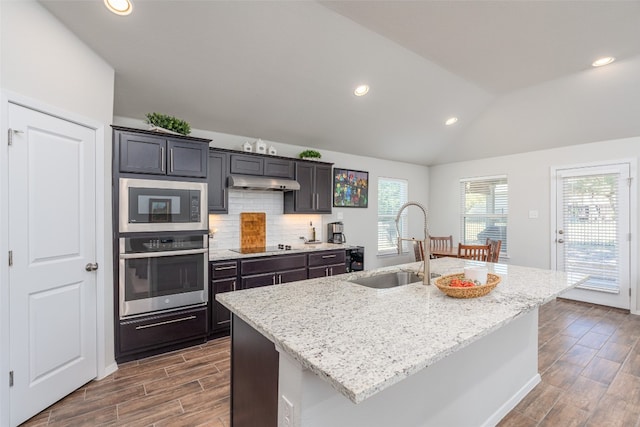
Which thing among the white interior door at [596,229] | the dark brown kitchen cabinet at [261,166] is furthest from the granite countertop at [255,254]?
the white interior door at [596,229]

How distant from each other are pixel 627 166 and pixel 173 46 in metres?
5.67

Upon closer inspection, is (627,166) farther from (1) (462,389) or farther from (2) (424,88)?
(1) (462,389)

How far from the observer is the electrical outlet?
1.08m

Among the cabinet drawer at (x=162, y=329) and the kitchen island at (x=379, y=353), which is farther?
the cabinet drawer at (x=162, y=329)

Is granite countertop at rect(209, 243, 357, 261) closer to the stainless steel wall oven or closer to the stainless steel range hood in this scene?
the stainless steel wall oven

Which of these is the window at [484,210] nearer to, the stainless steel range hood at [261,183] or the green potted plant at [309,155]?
the green potted plant at [309,155]

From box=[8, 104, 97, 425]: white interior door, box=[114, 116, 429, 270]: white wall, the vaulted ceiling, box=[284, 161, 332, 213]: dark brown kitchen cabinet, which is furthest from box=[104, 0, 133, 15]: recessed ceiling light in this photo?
box=[284, 161, 332, 213]: dark brown kitchen cabinet

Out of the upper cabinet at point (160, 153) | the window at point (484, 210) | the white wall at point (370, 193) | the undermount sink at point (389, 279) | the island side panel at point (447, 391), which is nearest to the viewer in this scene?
the island side panel at point (447, 391)

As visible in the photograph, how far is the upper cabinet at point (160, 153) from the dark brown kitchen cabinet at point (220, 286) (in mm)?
981

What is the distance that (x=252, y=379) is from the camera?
145 centimetres

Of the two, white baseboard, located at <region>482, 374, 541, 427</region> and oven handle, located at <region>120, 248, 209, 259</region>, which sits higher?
oven handle, located at <region>120, 248, 209, 259</region>

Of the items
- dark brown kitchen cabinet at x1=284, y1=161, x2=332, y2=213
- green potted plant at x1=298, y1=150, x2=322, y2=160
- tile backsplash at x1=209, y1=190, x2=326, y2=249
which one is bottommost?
tile backsplash at x1=209, y1=190, x2=326, y2=249

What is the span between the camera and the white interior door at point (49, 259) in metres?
1.89

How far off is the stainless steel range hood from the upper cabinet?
473 millimetres
